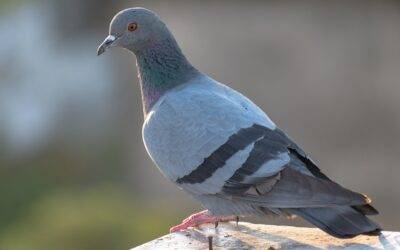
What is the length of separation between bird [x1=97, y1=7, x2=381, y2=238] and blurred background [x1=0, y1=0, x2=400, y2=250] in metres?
4.79

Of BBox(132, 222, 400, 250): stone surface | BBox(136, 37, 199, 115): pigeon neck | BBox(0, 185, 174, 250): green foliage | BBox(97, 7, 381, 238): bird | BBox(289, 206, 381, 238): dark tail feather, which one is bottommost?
BBox(0, 185, 174, 250): green foliage

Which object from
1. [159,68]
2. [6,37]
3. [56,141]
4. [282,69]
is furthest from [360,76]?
[159,68]

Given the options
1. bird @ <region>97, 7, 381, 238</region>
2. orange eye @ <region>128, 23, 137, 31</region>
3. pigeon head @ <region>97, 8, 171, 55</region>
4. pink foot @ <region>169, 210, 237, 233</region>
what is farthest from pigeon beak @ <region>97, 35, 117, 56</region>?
pink foot @ <region>169, 210, 237, 233</region>

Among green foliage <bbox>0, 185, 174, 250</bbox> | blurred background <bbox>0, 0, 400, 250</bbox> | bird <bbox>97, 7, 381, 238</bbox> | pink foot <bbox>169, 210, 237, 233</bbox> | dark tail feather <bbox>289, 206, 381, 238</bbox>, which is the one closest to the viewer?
dark tail feather <bbox>289, 206, 381, 238</bbox>

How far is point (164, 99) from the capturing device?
5.46 m

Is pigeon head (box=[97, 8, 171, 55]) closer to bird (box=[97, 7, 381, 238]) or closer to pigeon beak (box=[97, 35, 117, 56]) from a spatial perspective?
pigeon beak (box=[97, 35, 117, 56])

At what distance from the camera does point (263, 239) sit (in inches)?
198

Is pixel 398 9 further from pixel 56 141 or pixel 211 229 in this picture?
pixel 211 229

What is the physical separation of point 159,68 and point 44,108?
8.12 metres

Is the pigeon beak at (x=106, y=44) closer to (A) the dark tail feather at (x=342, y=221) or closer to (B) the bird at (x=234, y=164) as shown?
(B) the bird at (x=234, y=164)

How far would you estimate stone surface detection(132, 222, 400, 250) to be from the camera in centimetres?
485

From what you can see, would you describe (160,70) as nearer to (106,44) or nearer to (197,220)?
(106,44)

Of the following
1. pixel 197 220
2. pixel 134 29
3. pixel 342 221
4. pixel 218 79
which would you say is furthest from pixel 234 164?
pixel 218 79

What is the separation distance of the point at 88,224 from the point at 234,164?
181 inches
